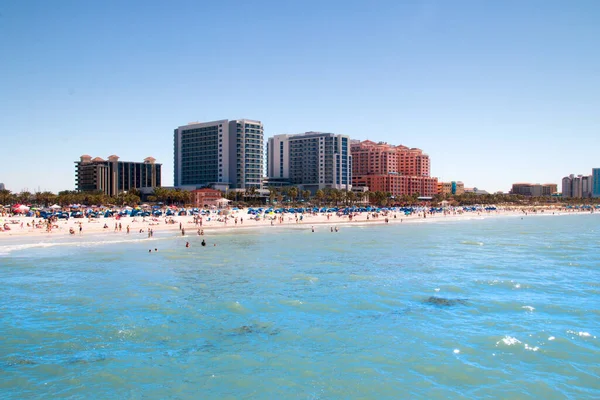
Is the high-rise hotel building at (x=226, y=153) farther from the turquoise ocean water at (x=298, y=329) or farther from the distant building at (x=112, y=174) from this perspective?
the turquoise ocean water at (x=298, y=329)

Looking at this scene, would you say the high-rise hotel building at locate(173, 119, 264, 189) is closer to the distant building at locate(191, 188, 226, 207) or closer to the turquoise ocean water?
the distant building at locate(191, 188, 226, 207)

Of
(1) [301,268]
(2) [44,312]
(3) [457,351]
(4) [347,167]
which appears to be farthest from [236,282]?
(4) [347,167]

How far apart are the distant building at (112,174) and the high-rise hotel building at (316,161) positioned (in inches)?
2067

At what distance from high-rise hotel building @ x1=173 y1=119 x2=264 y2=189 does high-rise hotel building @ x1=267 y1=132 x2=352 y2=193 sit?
27.2m

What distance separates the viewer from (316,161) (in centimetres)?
17675

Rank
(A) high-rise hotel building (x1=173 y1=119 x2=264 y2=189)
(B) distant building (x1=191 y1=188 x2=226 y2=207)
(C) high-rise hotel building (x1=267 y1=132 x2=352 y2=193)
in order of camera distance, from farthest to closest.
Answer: (C) high-rise hotel building (x1=267 y1=132 x2=352 y2=193), (A) high-rise hotel building (x1=173 y1=119 x2=264 y2=189), (B) distant building (x1=191 y1=188 x2=226 y2=207)

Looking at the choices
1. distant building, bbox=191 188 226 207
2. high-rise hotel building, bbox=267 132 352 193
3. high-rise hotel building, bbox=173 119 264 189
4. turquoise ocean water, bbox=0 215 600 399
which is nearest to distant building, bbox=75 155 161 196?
high-rise hotel building, bbox=173 119 264 189

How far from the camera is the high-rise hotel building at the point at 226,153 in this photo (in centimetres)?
15075

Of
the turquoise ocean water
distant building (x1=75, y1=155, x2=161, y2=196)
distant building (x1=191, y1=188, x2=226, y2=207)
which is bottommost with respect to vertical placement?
the turquoise ocean water

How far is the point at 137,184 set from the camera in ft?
623

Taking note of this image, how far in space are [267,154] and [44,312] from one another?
17722cm

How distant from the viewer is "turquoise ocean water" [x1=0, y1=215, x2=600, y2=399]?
14.7 metres

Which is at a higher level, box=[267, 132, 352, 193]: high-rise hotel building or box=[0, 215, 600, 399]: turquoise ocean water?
box=[267, 132, 352, 193]: high-rise hotel building

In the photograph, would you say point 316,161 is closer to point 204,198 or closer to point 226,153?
point 226,153
